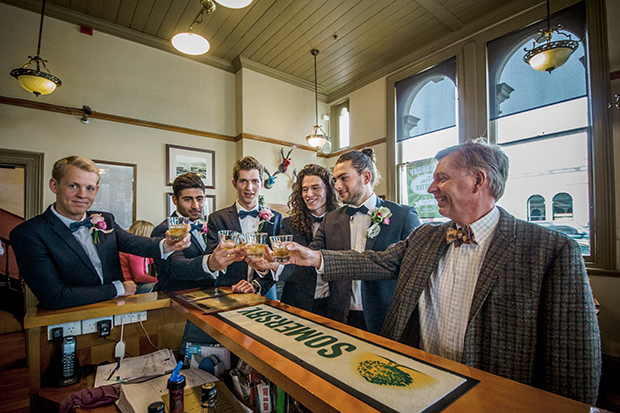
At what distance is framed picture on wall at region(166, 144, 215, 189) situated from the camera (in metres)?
5.11

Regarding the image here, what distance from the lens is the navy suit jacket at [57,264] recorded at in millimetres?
1606

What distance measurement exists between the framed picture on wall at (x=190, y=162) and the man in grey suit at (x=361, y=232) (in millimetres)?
3855

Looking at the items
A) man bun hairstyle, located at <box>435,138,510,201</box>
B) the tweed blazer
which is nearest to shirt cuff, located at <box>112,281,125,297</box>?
the tweed blazer

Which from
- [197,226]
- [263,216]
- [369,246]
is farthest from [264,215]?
[369,246]

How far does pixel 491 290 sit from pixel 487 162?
1.78 ft

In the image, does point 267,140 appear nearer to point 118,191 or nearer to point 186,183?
point 118,191

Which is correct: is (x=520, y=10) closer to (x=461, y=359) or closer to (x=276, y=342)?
(x=461, y=359)

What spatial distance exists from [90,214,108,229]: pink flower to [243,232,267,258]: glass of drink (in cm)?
104

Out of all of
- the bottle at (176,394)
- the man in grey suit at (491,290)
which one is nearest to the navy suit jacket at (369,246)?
the man in grey suit at (491,290)

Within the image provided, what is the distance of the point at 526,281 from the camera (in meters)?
1.06

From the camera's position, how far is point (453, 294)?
4.22 feet

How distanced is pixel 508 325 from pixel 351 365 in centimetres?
62

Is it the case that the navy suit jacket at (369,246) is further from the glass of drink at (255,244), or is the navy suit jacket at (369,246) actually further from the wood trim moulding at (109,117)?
the wood trim moulding at (109,117)

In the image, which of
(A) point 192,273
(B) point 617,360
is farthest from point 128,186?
(B) point 617,360
